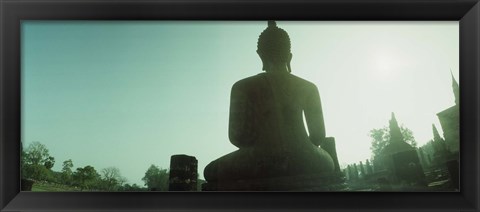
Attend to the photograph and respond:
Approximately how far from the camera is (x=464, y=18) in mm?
2734

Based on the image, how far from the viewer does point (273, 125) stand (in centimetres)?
309

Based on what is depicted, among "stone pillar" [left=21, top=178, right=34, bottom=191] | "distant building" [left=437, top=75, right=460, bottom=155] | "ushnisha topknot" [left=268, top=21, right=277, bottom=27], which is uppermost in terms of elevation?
"ushnisha topknot" [left=268, top=21, right=277, bottom=27]

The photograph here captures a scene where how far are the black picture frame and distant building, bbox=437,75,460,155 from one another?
0.14 ft

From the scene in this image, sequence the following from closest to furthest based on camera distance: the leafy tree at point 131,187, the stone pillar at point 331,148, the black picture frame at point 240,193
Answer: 1. the black picture frame at point 240,193
2. the leafy tree at point 131,187
3. the stone pillar at point 331,148

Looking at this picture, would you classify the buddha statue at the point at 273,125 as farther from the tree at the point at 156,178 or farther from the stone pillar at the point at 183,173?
the tree at the point at 156,178

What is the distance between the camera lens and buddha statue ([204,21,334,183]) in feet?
9.71

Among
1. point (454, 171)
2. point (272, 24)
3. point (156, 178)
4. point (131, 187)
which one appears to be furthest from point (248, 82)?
point (454, 171)

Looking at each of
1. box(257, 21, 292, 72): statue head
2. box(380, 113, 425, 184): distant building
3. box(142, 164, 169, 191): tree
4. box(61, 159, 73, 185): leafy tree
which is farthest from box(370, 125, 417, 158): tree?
box(61, 159, 73, 185): leafy tree

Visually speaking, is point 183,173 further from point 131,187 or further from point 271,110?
point 271,110

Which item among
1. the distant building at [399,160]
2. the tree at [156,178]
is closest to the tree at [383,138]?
the distant building at [399,160]

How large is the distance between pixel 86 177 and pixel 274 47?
109 cm

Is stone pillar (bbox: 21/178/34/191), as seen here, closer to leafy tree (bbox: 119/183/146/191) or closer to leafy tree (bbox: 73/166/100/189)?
leafy tree (bbox: 73/166/100/189)

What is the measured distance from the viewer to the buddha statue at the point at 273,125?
2961 mm

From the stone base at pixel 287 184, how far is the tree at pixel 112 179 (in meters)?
0.40
